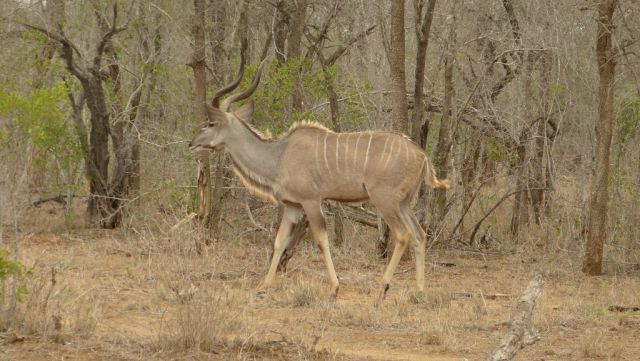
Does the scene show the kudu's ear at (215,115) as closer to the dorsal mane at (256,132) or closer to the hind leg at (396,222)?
the dorsal mane at (256,132)

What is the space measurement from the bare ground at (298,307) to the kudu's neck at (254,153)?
0.85m

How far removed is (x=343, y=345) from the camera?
18.6 feet

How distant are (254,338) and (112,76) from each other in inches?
286

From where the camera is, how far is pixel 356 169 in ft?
25.7

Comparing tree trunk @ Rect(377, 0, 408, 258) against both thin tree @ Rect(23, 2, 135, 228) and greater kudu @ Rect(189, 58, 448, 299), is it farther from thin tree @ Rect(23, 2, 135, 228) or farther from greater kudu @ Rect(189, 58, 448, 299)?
thin tree @ Rect(23, 2, 135, 228)

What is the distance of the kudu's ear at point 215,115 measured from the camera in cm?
825

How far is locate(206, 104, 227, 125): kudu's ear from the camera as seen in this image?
8250 mm

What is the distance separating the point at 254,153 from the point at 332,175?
0.78 m

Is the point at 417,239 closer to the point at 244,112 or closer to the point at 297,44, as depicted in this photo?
the point at 244,112

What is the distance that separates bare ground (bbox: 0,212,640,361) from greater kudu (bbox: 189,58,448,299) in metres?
0.41

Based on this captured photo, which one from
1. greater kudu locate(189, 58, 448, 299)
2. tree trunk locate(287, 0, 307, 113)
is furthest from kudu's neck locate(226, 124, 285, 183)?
tree trunk locate(287, 0, 307, 113)

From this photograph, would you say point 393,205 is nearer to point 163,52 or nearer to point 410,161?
point 410,161

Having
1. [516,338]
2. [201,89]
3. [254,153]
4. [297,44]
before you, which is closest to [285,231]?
[254,153]

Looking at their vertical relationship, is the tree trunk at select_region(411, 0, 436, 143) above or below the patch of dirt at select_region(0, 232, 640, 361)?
above
